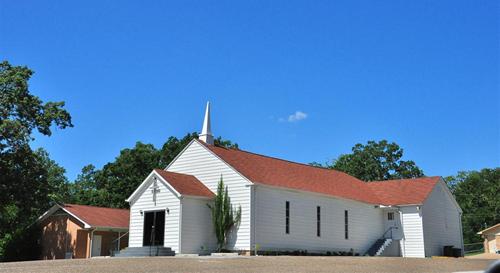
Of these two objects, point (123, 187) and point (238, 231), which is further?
point (123, 187)

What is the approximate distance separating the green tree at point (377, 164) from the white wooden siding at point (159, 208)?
40.5 metres

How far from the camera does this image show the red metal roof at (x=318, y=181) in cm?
3366

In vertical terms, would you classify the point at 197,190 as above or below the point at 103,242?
above

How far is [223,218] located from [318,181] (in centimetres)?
1026

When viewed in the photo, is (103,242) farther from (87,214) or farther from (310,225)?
(310,225)

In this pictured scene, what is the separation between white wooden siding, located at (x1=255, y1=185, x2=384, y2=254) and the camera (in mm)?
31516

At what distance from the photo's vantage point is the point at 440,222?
4278 cm

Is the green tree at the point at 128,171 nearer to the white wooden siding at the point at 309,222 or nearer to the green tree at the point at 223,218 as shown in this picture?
the white wooden siding at the point at 309,222

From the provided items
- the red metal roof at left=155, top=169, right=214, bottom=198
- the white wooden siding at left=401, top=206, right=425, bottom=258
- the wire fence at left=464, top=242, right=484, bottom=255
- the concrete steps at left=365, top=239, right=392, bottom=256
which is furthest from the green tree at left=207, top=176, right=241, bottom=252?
the wire fence at left=464, top=242, right=484, bottom=255

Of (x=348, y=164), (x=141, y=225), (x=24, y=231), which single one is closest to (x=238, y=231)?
(x=141, y=225)

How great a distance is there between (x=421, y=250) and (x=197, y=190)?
18607 mm

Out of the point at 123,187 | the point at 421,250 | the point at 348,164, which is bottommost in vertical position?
the point at 421,250

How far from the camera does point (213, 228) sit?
31.8m

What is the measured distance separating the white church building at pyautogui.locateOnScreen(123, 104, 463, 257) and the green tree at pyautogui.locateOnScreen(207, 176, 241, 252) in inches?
16.7
